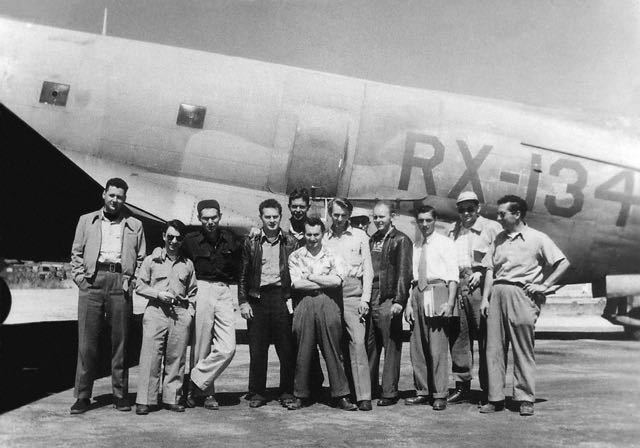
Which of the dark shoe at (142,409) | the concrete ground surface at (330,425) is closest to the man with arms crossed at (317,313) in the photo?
the concrete ground surface at (330,425)

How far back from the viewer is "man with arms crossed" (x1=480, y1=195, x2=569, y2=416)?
5520mm

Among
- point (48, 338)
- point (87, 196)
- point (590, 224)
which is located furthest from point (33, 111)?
point (590, 224)

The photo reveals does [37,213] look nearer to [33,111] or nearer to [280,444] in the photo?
[33,111]

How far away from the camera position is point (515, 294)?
18.5ft

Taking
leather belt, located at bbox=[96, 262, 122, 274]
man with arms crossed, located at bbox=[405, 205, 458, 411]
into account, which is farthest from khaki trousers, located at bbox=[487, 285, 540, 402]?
leather belt, located at bbox=[96, 262, 122, 274]

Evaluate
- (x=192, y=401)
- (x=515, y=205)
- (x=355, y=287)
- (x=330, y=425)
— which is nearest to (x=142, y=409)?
(x=192, y=401)

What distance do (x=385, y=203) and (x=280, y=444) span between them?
2738mm

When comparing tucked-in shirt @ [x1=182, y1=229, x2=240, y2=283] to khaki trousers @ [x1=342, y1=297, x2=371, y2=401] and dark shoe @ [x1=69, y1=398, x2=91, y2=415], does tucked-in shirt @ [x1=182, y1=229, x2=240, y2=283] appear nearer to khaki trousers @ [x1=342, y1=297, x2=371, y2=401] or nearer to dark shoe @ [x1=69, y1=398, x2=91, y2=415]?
khaki trousers @ [x1=342, y1=297, x2=371, y2=401]

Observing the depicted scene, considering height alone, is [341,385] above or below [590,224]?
below

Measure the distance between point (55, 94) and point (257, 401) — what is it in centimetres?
664

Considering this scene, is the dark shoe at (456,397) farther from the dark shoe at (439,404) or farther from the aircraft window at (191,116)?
the aircraft window at (191,116)

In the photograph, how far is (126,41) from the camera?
9930 mm

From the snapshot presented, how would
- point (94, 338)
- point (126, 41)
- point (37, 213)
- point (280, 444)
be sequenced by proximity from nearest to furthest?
point (280, 444), point (94, 338), point (37, 213), point (126, 41)

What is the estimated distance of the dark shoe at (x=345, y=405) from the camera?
5.39 meters
